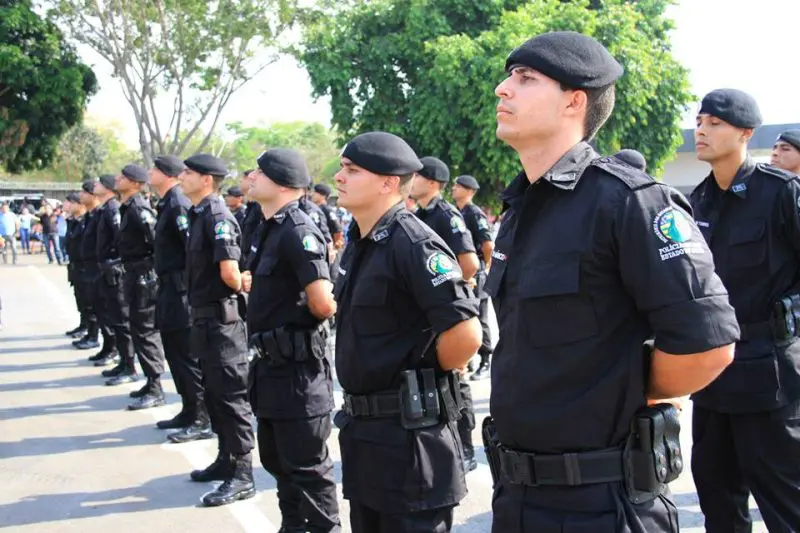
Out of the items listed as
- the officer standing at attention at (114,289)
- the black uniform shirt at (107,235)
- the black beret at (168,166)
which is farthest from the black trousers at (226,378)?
the black uniform shirt at (107,235)

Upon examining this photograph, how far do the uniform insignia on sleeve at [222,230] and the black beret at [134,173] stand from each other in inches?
108

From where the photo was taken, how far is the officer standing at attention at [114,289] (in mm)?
8773

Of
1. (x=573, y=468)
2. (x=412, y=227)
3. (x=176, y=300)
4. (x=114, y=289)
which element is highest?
(x=412, y=227)

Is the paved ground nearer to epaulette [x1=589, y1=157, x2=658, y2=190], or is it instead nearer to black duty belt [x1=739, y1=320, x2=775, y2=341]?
black duty belt [x1=739, y1=320, x2=775, y2=341]

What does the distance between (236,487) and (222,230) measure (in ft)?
5.52

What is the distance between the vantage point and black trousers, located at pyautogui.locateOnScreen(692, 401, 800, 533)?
316 cm

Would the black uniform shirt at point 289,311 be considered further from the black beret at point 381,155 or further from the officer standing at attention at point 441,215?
the officer standing at attention at point 441,215

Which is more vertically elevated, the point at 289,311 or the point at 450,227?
the point at 450,227

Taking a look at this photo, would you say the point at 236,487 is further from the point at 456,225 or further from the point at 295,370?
the point at 456,225

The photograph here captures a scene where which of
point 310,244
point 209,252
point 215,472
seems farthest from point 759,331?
point 215,472

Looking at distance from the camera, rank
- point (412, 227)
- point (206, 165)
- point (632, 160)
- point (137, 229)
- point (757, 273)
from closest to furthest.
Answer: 1. point (632, 160)
2. point (412, 227)
3. point (757, 273)
4. point (206, 165)
5. point (137, 229)

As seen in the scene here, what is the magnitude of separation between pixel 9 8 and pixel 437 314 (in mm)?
21541

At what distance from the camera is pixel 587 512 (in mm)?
1938

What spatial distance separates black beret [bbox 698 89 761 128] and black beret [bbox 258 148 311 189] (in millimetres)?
2187
